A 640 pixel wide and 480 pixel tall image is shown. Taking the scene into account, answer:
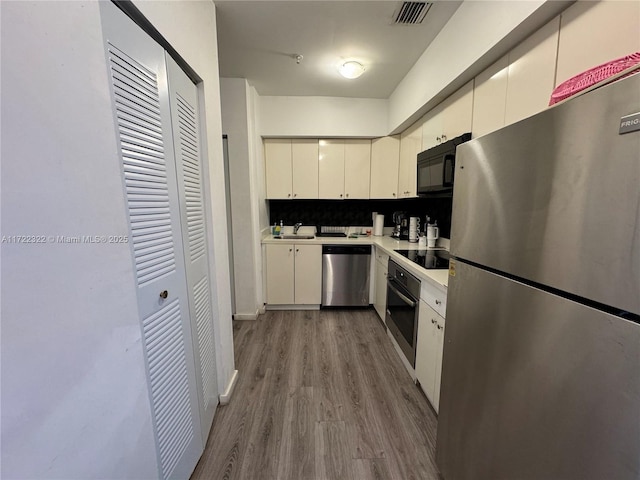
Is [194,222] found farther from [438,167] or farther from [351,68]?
[351,68]

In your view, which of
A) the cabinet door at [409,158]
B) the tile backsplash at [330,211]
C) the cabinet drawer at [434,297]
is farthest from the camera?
the tile backsplash at [330,211]

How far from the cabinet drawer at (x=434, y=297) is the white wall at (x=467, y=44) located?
4.42ft

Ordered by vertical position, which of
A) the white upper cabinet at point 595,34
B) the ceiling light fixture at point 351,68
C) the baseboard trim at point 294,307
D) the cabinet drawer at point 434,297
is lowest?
the baseboard trim at point 294,307

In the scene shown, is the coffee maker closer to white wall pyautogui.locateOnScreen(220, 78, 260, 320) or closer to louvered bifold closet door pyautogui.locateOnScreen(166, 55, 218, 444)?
white wall pyautogui.locateOnScreen(220, 78, 260, 320)

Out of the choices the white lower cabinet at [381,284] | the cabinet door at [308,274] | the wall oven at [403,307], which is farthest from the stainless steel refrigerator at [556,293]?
the cabinet door at [308,274]

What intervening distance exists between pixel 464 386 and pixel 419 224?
2.26m

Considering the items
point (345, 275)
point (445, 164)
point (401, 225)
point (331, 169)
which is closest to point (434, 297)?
point (445, 164)

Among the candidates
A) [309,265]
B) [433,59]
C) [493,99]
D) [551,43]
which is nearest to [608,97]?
[551,43]

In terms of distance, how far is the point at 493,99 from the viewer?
4.70 ft

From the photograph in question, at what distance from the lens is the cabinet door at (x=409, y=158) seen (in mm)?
2570

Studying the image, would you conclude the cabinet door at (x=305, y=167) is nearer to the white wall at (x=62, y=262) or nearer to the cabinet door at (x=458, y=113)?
the cabinet door at (x=458, y=113)

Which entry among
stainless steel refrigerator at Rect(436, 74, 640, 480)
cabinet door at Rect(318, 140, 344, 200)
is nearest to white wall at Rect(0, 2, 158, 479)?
stainless steel refrigerator at Rect(436, 74, 640, 480)

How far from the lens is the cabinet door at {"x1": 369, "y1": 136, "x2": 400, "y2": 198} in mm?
3150

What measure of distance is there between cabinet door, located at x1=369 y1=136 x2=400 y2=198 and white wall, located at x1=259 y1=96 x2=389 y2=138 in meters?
0.17
